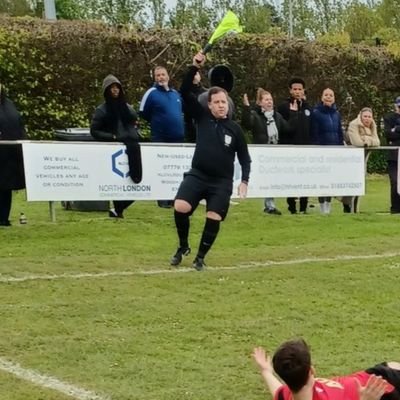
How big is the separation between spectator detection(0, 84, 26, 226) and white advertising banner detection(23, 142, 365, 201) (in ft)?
0.43

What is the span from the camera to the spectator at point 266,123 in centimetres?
1541

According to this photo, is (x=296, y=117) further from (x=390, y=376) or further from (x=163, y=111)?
(x=390, y=376)

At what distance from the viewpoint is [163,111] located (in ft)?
→ 49.7

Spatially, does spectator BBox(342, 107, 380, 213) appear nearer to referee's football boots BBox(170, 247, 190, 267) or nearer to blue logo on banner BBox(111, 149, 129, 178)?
blue logo on banner BBox(111, 149, 129, 178)

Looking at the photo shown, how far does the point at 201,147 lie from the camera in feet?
34.2

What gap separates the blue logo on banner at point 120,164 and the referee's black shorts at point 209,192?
3645 mm

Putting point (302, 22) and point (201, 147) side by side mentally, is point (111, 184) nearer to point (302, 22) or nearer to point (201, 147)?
point (201, 147)

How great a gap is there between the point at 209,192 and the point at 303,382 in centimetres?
580

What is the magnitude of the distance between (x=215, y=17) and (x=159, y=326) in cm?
3219

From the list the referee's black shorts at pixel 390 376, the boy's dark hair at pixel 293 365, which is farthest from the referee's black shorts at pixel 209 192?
the boy's dark hair at pixel 293 365

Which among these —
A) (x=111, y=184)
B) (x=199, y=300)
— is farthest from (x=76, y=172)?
(x=199, y=300)

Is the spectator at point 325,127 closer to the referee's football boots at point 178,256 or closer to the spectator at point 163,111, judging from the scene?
the spectator at point 163,111

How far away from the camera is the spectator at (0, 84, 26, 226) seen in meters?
13.0

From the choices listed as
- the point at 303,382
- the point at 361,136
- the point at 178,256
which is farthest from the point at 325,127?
the point at 303,382
